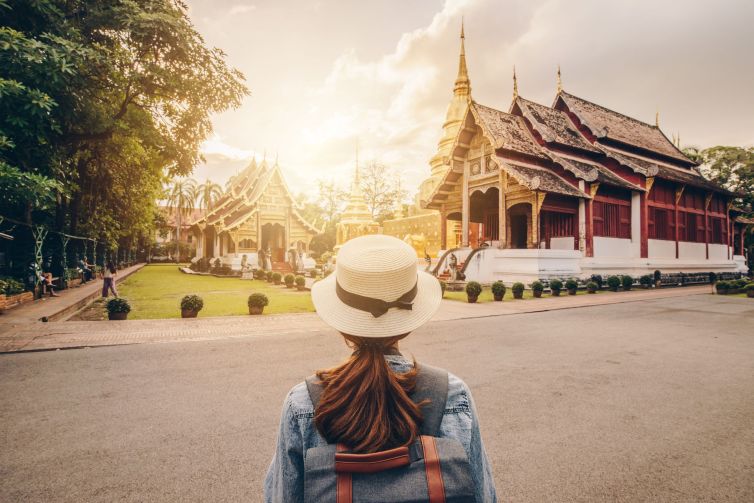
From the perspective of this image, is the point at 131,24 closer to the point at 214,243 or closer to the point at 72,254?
the point at 72,254

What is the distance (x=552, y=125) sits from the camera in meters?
22.8

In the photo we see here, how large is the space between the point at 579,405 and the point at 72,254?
23.8 meters

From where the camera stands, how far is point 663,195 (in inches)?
941

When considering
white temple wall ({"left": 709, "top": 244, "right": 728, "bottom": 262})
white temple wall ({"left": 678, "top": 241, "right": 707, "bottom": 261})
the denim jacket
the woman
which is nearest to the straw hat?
the woman

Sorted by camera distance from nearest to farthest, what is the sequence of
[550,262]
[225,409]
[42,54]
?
[225,409]
[42,54]
[550,262]

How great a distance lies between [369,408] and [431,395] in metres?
0.20

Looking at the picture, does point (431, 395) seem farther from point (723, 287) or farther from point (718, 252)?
point (718, 252)

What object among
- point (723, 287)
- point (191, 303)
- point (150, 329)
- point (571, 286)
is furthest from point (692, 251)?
point (150, 329)

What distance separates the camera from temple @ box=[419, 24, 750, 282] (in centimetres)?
1878

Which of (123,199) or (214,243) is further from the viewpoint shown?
(214,243)

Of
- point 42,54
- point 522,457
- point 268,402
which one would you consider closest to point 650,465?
point 522,457

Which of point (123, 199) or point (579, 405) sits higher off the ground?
point (123, 199)

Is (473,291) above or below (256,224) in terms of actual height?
below

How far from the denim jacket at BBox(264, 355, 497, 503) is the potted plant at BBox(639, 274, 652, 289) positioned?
2314cm
